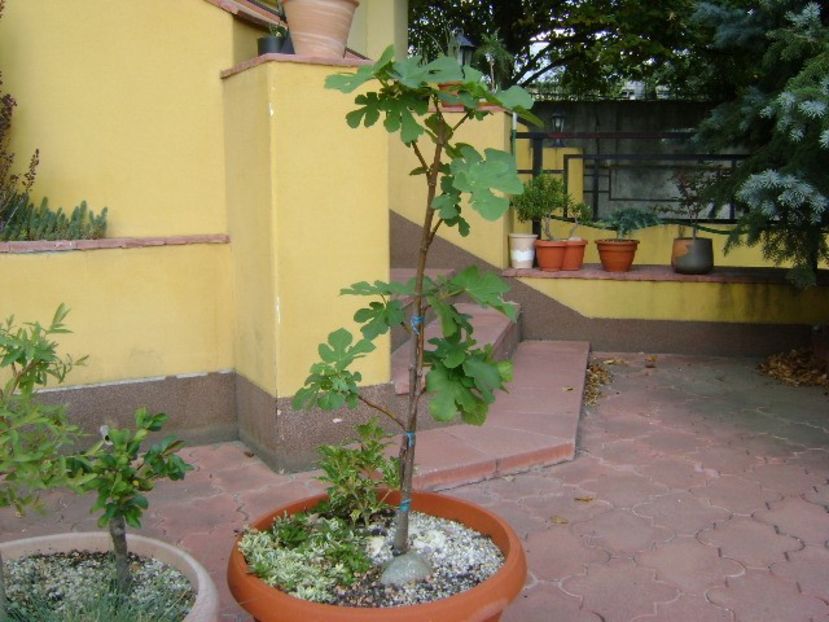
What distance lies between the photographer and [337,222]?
3.83 m

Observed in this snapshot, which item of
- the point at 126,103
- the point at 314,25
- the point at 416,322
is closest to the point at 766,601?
the point at 416,322

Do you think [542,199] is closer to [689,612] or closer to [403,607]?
[689,612]

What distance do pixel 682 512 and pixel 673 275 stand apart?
331 centimetres

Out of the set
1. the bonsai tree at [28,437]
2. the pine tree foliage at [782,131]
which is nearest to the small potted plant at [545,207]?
the pine tree foliage at [782,131]

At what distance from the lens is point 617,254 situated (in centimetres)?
675

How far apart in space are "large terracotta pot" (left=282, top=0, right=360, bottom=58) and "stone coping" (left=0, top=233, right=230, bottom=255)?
1.04m

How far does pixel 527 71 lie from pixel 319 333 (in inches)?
477

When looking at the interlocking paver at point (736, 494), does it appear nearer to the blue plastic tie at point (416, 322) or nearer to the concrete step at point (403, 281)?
the concrete step at point (403, 281)

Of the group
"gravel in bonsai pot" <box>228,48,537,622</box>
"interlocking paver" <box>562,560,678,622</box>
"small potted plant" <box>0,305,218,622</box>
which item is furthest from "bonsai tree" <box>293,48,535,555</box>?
"interlocking paver" <box>562,560,678,622</box>

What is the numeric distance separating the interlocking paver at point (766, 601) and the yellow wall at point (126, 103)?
9.39 ft

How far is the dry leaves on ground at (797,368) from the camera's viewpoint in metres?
5.78

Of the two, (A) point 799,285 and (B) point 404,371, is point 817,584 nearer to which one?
(B) point 404,371

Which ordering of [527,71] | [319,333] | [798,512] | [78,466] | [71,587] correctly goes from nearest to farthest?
1. [78,466]
2. [71,587]
3. [798,512]
4. [319,333]
5. [527,71]

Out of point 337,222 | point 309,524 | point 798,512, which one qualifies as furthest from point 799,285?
point 309,524
